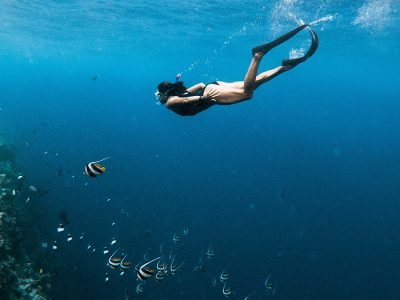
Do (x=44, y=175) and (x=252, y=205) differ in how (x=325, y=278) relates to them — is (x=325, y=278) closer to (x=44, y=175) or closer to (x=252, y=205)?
(x=252, y=205)

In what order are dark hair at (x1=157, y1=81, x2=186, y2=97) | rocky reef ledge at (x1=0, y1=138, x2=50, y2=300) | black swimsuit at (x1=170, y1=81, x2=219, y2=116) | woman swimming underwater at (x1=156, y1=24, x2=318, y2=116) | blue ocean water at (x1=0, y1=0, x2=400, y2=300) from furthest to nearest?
blue ocean water at (x1=0, y1=0, x2=400, y2=300)
rocky reef ledge at (x1=0, y1=138, x2=50, y2=300)
dark hair at (x1=157, y1=81, x2=186, y2=97)
black swimsuit at (x1=170, y1=81, x2=219, y2=116)
woman swimming underwater at (x1=156, y1=24, x2=318, y2=116)

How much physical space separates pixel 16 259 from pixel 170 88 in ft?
35.0

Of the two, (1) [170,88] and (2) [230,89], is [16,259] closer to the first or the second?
(1) [170,88]

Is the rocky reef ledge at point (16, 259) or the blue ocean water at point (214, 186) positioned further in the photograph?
the blue ocean water at point (214, 186)

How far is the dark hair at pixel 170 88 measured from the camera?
5492mm

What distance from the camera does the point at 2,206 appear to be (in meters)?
13.2

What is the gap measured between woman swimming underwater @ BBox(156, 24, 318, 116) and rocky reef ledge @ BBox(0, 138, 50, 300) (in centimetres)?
717

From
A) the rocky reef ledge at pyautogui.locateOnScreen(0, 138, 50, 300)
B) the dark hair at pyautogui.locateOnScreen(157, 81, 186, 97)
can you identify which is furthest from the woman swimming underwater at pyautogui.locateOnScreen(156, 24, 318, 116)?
the rocky reef ledge at pyautogui.locateOnScreen(0, 138, 50, 300)

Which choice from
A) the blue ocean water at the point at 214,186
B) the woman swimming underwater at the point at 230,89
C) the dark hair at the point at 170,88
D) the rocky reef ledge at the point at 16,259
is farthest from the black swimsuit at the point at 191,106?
the rocky reef ledge at the point at 16,259

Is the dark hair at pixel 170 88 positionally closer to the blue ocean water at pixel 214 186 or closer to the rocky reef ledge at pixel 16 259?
the blue ocean water at pixel 214 186

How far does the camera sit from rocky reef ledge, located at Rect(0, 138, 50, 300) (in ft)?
33.8

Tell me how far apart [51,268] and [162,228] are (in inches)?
294

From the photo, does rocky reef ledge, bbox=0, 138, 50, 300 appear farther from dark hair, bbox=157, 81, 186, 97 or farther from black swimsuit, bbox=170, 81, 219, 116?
black swimsuit, bbox=170, 81, 219, 116

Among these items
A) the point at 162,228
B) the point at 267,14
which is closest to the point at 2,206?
the point at 162,228
